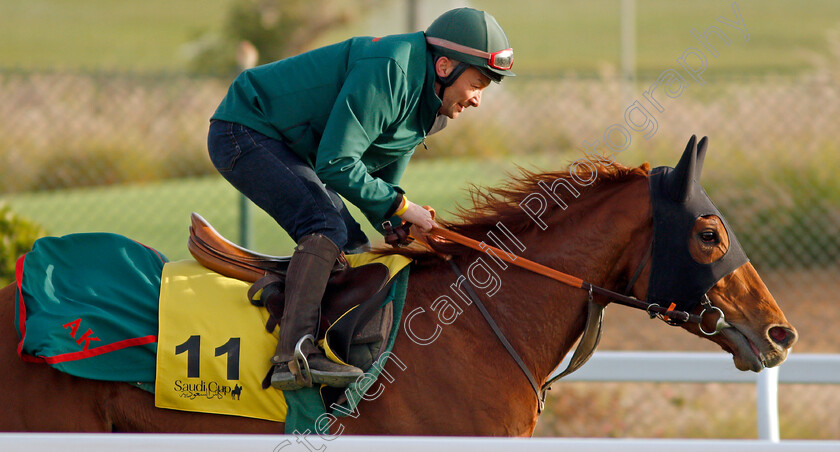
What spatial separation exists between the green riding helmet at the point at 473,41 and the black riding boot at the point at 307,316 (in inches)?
33.8

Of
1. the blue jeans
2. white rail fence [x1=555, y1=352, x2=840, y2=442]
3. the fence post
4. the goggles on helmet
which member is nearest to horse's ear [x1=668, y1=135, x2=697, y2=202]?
the goggles on helmet

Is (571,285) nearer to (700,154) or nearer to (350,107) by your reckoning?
(700,154)

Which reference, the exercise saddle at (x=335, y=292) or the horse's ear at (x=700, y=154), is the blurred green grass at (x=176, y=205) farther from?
the horse's ear at (x=700, y=154)

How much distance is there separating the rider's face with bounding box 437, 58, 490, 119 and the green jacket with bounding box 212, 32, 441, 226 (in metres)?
0.07

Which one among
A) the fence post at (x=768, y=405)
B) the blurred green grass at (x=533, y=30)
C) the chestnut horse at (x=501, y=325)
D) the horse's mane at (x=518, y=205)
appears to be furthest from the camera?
the blurred green grass at (x=533, y=30)

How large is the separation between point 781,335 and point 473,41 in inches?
60.9

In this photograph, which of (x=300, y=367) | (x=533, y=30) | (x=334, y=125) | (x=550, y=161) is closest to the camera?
(x=300, y=367)

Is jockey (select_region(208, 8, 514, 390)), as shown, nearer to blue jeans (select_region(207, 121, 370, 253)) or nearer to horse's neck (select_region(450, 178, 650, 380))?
blue jeans (select_region(207, 121, 370, 253))

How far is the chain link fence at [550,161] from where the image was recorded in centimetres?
718

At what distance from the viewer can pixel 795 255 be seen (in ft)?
24.1

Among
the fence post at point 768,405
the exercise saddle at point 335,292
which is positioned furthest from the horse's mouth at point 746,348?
the exercise saddle at point 335,292

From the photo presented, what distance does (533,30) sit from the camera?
36.4 m

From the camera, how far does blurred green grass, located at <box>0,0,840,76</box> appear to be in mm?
28812

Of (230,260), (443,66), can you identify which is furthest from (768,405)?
(230,260)
